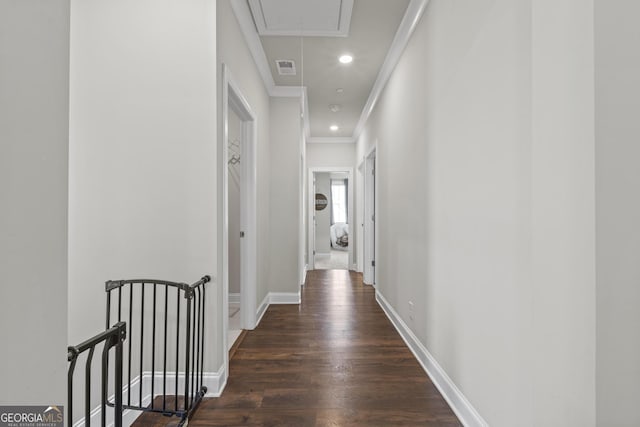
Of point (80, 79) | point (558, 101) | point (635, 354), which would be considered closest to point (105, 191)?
point (80, 79)

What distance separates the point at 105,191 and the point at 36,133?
1.63 metres

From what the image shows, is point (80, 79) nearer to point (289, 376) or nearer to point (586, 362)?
point (289, 376)

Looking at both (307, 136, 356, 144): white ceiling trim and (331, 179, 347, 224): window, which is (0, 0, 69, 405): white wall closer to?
(307, 136, 356, 144): white ceiling trim

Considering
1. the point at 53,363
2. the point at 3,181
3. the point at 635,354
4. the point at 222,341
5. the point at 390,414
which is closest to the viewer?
the point at 3,181

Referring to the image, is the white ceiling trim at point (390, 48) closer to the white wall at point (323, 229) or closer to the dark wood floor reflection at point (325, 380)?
the dark wood floor reflection at point (325, 380)

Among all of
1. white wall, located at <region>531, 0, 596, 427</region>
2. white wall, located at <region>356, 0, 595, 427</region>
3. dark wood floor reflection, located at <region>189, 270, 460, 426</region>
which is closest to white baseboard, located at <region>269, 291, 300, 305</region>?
dark wood floor reflection, located at <region>189, 270, 460, 426</region>

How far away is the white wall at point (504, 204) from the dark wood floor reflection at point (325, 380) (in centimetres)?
27

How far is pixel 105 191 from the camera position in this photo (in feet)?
6.93

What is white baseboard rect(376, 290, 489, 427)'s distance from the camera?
173cm

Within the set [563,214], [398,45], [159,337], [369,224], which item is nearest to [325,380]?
[159,337]

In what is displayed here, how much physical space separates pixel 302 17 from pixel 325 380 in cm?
280

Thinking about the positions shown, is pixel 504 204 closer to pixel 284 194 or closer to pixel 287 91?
pixel 284 194

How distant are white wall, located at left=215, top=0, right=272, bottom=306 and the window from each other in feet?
22.5

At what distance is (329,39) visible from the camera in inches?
123
